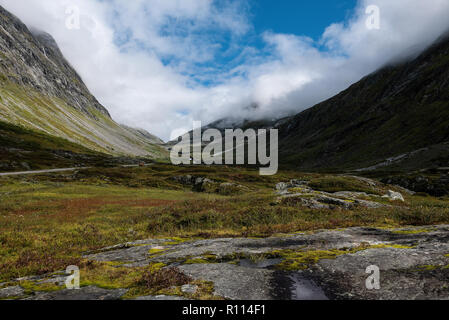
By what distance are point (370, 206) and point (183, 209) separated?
2195 centimetres

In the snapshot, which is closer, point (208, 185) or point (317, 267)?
point (317, 267)

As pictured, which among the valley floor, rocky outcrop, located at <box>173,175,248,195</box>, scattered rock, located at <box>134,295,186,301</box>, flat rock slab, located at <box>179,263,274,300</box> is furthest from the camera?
rocky outcrop, located at <box>173,175,248,195</box>

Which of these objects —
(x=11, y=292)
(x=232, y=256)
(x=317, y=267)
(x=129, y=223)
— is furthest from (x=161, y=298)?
(x=129, y=223)

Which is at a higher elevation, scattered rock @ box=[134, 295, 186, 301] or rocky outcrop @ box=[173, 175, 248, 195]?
rocky outcrop @ box=[173, 175, 248, 195]

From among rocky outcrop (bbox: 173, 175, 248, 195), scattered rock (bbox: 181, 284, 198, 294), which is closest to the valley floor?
scattered rock (bbox: 181, 284, 198, 294)

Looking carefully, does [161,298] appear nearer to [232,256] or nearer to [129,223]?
[232,256]

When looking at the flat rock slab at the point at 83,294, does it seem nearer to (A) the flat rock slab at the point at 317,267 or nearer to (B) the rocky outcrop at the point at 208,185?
(A) the flat rock slab at the point at 317,267

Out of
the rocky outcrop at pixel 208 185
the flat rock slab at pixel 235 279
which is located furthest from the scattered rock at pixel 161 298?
the rocky outcrop at pixel 208 185

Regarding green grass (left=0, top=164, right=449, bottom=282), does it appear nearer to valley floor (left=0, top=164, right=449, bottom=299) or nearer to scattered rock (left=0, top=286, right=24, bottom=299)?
valley floor (left=0, top=164, right=449, bottom=299)

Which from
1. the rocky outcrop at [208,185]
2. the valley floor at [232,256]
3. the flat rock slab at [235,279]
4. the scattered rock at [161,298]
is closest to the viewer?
the scattered rock at [161,298]

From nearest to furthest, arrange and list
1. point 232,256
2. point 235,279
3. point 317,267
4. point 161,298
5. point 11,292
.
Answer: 1. point 161,298
2. point 11,292
3. point 235,279
4. point 317,267
5. point 232,256

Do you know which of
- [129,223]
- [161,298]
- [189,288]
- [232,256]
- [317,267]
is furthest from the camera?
[129,223]

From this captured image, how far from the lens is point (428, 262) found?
31.3 feet
